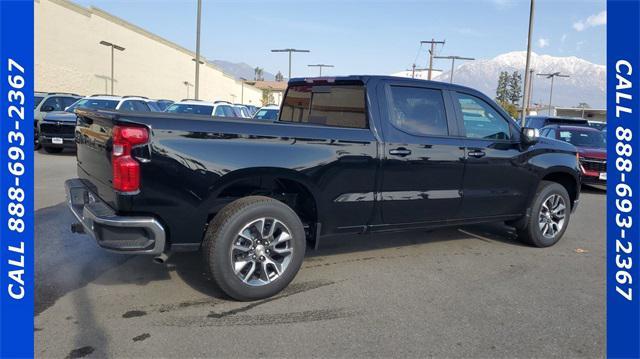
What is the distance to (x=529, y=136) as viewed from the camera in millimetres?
5617

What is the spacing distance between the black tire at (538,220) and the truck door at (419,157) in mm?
1320

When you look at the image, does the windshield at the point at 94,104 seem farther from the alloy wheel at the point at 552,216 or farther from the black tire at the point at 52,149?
the alloy wheel at the point at 552,216

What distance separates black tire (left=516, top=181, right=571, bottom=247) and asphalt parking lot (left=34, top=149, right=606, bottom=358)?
0.55 ft

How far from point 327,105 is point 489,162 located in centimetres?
189

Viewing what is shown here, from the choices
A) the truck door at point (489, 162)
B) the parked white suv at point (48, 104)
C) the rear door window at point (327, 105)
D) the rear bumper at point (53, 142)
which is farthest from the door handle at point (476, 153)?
the parked white suv at point (48, 104)

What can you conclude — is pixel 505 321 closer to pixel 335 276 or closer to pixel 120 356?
pixel 335 276

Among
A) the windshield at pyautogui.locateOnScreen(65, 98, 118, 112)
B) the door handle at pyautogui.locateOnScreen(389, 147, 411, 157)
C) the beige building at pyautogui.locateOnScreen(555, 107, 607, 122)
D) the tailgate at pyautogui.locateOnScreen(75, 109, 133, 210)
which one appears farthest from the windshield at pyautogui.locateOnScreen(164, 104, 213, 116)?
the beige building at pyautogui.locateOnScreen(555, 107, 607, 122)

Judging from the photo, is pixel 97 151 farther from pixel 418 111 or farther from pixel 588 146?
pixel 588 146

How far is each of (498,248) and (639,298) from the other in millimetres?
3885

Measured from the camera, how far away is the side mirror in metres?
5.62

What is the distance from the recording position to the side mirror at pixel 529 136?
5617mm

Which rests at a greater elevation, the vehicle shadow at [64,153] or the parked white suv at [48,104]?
the parked white suv at [48,104]

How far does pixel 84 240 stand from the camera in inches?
223

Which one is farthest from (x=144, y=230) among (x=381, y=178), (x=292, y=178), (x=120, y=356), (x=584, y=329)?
(x=584, y=329)
